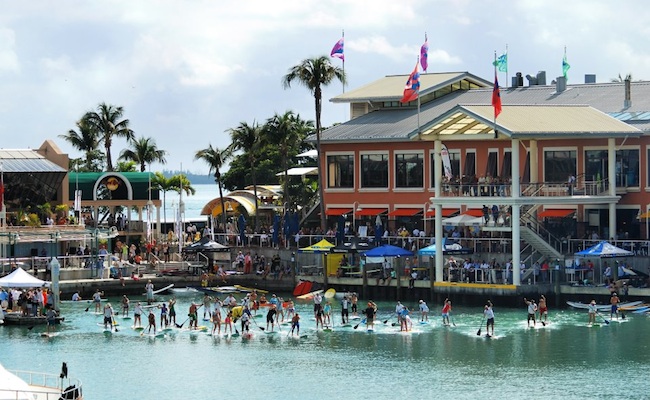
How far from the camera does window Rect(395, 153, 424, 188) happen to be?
10169 cm

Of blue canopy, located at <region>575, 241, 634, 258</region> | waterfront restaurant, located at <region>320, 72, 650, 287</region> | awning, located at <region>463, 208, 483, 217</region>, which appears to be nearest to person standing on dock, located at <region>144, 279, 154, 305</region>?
waterfront restaurant, located at <region>320, 72, 650, 287</region>

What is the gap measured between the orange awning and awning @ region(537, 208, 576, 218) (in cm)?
1098

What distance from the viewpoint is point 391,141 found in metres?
102

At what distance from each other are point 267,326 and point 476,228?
65.6ft

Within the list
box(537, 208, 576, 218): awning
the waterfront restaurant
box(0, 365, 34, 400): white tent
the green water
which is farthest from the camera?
box(537, 208, 576, 218): awning

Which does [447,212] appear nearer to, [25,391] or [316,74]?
[316,74]

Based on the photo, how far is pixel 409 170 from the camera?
4026 inches

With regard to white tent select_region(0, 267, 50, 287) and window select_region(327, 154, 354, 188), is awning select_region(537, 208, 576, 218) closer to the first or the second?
window select_region(327, 154, 354, 188)

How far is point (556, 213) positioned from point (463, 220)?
577 cm

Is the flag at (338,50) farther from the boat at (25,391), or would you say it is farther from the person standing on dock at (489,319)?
the boat at (25,391)

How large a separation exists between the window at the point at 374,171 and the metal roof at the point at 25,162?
74.5 ft

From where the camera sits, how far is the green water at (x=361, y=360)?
6166 cm

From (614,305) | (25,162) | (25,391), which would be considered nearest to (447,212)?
(614,305)

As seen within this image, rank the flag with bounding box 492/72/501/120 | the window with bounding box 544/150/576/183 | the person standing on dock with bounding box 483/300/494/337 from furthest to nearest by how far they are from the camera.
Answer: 1. the window with bounding box 544/150/576/183
2. the flag with bounding box 492/72/501/120
3. the person standing on dock with bounding box 483/300/494/337
